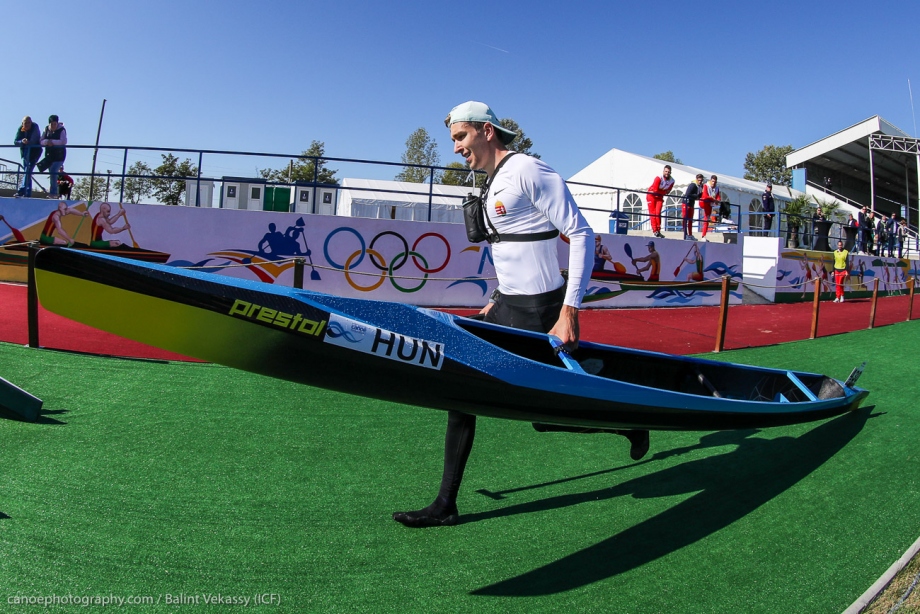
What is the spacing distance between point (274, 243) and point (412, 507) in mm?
10066

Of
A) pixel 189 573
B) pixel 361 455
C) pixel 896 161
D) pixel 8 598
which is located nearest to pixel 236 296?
pixel 189 573

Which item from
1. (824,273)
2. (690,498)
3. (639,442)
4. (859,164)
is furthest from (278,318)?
(859,164)

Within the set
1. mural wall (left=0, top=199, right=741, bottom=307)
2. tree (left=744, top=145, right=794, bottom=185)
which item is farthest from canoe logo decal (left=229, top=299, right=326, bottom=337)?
tree (left=744, top=145, right=794, bottom=185)

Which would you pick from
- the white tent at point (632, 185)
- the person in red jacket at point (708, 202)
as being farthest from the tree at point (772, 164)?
the person in red jacket at point (708, 202)

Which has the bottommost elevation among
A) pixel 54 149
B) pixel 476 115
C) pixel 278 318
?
pixel 278 318

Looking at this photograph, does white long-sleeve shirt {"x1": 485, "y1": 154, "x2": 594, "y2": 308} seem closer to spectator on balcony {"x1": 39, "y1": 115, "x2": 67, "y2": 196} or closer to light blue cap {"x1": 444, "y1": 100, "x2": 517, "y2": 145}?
light blue cap {"x1": 444, "y1": 100, "x2": 517, "y2": 145}

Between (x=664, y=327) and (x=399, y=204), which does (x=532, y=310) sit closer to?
(x=664, y=327)

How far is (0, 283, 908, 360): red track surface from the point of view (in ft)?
23.2

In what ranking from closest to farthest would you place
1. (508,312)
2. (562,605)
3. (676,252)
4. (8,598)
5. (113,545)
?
(8,598), (562,605), (113,545), (508,312), (676,252)

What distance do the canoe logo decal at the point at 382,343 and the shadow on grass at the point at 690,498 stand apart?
2.94 feet

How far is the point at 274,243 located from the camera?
12281 mm

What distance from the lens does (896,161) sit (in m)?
37.8

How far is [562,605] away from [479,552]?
48 centimetres

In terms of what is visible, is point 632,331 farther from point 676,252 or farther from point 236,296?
point 236,296
